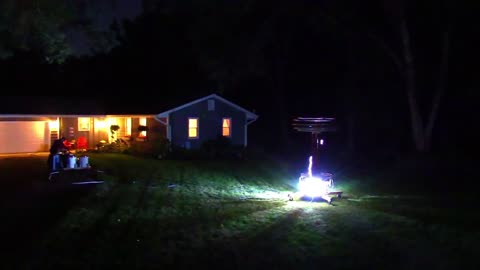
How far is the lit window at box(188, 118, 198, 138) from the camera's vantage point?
3148cm

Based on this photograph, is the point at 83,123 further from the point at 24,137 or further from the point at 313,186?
the point at 313,186

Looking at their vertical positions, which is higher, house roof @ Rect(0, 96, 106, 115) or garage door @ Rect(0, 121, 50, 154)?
house roof @ Rect(0, 96, 106, 115)

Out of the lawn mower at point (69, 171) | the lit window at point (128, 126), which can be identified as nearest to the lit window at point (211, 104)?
the lit window at point (128, 126)

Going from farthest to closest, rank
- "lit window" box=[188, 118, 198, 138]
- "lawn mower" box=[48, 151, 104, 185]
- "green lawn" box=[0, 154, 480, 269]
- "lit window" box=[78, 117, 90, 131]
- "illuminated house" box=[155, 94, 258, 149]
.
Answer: "lit window" box=[188, 118, 198, 138] → "lit window" box=[78, 117, 90, 131] → "illuminated house" box=[155, 94, 258, 149] → "lawn mower" box=[48, 151, 104, 185] → "green lawn" box=[0, 154, 480, 269]

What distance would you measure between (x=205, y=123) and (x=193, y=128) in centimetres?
71

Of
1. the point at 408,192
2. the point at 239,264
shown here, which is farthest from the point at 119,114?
the point at 239,264

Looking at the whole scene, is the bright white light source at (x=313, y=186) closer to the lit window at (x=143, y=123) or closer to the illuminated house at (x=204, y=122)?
the illuminated house at (x=204, y=122)

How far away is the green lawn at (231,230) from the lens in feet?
33.8

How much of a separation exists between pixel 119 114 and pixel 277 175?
10.8 meters

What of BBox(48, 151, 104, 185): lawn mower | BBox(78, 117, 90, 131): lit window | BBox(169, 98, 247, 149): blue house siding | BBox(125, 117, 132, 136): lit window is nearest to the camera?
BBox(48, 151, 104, 185): lawn mower

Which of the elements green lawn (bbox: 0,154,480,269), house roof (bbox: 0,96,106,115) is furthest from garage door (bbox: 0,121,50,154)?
green lawn (bbox: 0,154,480,269)

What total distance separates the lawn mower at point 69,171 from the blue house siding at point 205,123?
34.0 feet

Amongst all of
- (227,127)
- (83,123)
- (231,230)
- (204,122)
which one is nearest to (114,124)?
(83,123)

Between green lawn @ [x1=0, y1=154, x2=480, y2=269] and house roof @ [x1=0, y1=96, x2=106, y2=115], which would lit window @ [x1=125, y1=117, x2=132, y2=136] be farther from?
green lawn @ [x1=0, y1=154, x2=480, y2=269]
